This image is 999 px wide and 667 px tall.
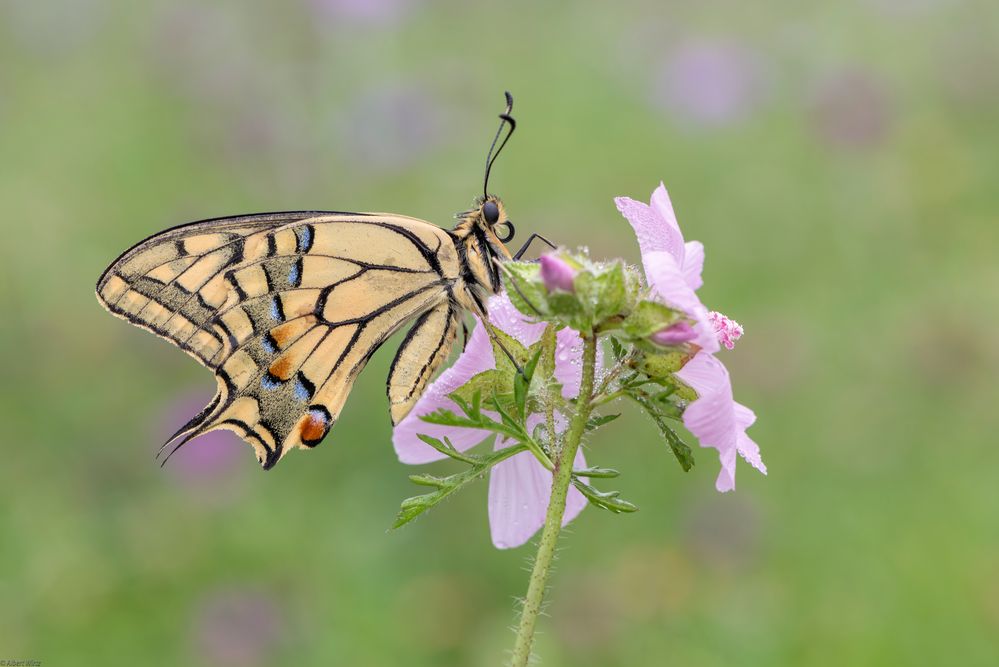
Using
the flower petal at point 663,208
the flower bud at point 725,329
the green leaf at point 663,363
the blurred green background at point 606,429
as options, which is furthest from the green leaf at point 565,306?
the blurred green background at point 606,429

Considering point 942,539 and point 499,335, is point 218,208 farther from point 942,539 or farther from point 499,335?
point 499,335

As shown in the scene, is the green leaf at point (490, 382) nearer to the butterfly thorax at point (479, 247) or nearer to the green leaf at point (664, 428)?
the green leaf at point (664, 428)

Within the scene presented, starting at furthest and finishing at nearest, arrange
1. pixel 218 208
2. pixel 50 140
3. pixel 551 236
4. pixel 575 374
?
pixel 50 140
pixel 218 208
pixel 551 236
pixel 575 374

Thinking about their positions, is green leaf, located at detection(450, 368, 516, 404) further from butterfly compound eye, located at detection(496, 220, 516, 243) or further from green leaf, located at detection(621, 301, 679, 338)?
butterfly compound eye, located at detection(496, 220, 516, 243)

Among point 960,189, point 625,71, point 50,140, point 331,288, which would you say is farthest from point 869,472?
point 50,140

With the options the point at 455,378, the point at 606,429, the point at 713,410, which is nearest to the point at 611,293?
the point at 713,410

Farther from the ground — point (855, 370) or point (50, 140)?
point (50, 140)

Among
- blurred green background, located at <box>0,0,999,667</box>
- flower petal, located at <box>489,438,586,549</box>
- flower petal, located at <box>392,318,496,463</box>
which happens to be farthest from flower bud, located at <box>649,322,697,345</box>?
blurred green background, located at <box>0,0,999,667</box>
